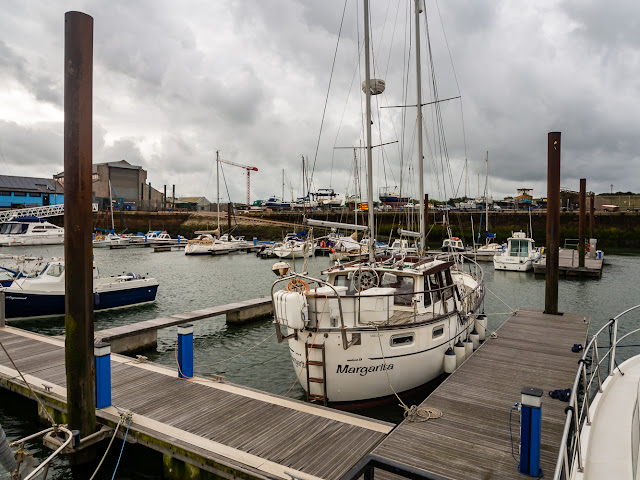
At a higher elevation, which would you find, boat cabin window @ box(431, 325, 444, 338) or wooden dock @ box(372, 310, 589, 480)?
boat cabin window @ box(431, 325, 444, 338)

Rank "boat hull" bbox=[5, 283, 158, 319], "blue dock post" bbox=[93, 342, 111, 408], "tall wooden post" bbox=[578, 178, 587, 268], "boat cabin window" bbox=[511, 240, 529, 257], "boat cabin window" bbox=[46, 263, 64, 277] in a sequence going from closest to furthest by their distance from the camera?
"blue dock post" bbox=[93, 342, 111, 408], "boat hull" bbox=[5, 283, 158, 319], "boat cabin window" bbox=[46, 263, 64, 277], "tall wooden post" bbox=[578, 178, 587, 268], "boat cabin window" bbox=[511, 240, 529, 257]

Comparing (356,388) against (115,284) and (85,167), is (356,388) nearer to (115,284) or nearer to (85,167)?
(85,167)

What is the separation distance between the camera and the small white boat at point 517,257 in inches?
1471

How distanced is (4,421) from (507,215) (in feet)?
250

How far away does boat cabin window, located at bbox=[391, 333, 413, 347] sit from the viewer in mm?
9625

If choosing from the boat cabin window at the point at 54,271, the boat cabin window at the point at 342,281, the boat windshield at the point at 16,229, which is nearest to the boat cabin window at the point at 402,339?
the boat cabin window at the point at 342,281

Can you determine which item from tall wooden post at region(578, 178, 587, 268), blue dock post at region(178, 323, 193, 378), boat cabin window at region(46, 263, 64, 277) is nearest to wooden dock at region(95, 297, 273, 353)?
blue dock post at region(178, 323, 193, 378)

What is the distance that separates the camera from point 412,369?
1009cm

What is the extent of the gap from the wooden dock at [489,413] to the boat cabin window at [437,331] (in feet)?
3.22

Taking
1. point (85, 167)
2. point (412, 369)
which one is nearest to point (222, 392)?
point (412, 369)

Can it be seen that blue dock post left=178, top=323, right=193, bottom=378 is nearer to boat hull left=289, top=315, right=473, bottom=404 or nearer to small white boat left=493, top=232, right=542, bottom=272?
boat hull left=289, top=315, right=473, bottom=404

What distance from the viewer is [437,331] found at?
10.8 meters

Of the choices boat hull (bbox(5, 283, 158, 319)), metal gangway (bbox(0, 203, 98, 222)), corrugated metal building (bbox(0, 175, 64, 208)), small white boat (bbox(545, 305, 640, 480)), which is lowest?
boat hull (bbox(5, 283, 158, 319))

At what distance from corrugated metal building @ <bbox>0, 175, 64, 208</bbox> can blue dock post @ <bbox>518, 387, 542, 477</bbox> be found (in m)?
111
